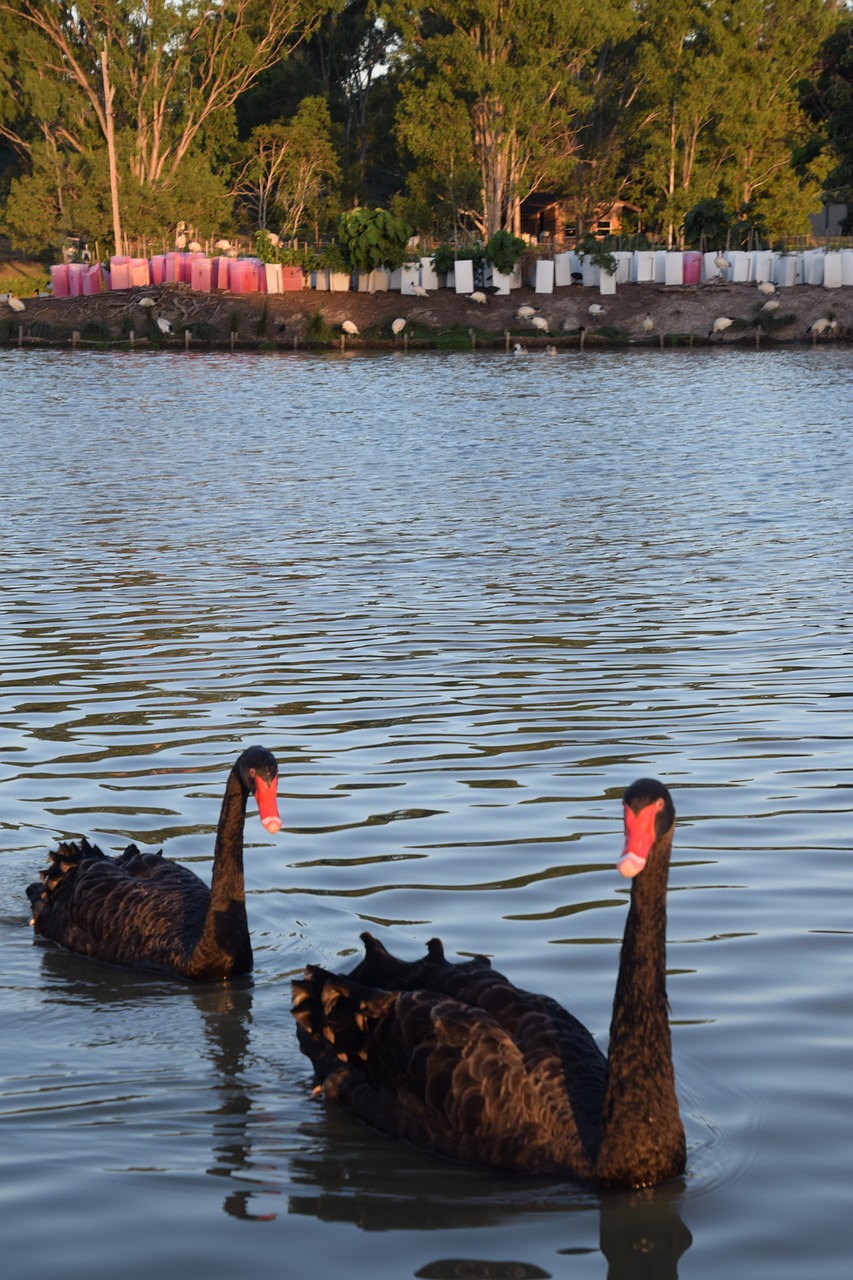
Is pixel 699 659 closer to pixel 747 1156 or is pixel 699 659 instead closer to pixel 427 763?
pixel 427 763

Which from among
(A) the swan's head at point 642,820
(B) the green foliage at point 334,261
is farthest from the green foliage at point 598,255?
(A) the swan's head at point 642,820

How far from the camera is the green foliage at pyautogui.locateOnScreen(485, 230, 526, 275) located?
62156mm

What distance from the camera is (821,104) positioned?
198 feet

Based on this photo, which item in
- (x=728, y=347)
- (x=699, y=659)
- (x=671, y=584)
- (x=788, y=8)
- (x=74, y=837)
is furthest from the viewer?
(x=788, y=8)

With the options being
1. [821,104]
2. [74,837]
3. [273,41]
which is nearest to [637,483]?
[74,837]

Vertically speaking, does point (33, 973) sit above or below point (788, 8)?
below

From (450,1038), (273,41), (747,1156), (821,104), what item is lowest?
(747,1156)

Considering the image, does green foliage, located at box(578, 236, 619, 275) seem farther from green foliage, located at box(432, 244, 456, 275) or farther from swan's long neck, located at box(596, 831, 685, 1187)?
swan's long neck, located at box(596, 831, 685, 1187)

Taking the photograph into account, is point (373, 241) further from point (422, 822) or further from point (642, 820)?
point (642, 820)

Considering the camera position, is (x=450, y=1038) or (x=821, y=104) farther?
(x=821, y=104)

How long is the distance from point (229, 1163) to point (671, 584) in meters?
10.2

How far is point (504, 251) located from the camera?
62281 mm

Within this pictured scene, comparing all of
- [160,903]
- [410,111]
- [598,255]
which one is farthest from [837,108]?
→ [160,903]

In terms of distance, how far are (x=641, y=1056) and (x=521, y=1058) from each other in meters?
0.39
